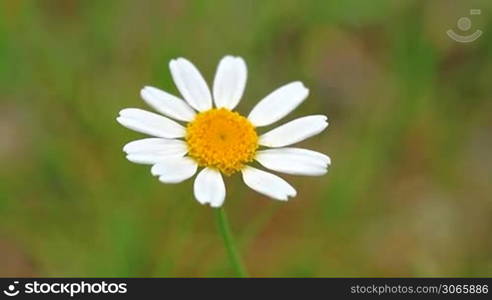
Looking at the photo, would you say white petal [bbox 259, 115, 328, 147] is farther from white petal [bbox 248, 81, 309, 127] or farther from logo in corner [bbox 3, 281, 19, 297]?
logo in corner [bbox 3, 281, 19, 297]

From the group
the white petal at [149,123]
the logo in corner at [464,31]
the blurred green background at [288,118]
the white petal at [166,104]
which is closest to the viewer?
the white petal at [149,123]

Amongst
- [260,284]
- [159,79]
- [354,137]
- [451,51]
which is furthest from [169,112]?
[451,51]

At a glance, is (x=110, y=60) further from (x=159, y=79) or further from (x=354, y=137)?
(x=354, y=137)

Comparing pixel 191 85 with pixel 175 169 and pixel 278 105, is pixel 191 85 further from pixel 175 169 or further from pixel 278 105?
pixel 175 169

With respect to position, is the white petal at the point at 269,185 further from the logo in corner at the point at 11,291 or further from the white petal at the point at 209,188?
the logo in corner at the point at 11,291

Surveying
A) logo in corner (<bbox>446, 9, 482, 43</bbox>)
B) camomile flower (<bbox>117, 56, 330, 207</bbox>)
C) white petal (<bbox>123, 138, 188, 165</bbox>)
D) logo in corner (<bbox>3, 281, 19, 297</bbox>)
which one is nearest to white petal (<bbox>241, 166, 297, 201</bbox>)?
camomile flower (<bbox>117, 56, 330, 207</bbox>)

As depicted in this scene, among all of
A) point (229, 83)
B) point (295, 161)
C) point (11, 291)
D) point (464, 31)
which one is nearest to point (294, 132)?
point (295, 161)

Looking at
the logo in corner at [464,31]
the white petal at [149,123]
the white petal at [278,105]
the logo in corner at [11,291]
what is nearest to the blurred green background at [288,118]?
the logo in corner at [464,31]
